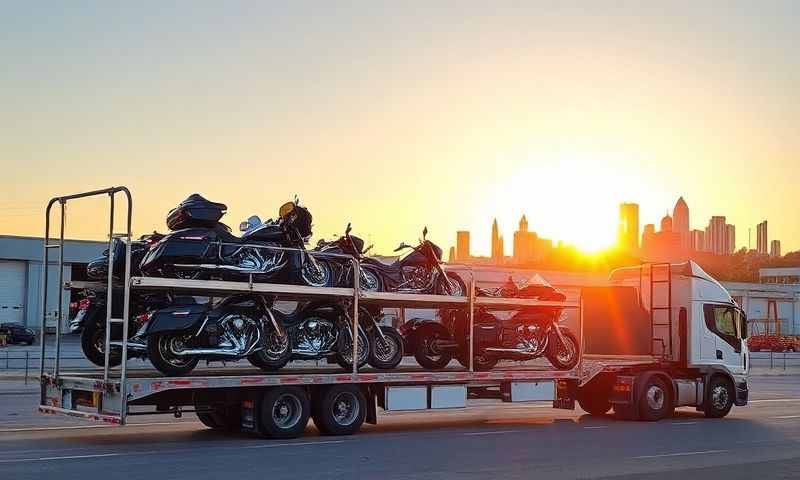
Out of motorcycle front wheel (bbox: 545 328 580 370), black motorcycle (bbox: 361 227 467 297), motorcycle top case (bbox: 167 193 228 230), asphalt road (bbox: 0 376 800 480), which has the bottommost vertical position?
asphalt road (bbox: 0 376 800 480)

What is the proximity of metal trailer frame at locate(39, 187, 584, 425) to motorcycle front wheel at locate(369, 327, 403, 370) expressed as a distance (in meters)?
0.23

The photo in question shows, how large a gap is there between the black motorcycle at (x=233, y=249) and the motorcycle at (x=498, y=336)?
3.51 metres

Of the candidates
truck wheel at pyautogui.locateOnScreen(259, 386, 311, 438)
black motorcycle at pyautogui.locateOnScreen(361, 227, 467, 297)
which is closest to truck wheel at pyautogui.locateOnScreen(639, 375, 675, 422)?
black motorcycle at pyautogui.locateOnScreen(361, 227, 467, 297)

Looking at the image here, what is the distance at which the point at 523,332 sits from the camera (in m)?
20.3

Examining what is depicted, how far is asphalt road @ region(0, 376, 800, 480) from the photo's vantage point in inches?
498

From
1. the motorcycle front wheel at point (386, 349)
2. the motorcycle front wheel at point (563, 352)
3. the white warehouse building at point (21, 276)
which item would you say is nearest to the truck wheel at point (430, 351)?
the motorcycle front wheel at point (386, 349)

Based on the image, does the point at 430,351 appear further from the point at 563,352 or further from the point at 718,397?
the point at 718,397

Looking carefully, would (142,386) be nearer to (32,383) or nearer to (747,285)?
(32,383)

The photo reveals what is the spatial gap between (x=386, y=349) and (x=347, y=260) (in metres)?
1.82

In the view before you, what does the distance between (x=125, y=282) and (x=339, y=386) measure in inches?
161

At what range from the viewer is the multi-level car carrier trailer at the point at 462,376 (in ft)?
50.2

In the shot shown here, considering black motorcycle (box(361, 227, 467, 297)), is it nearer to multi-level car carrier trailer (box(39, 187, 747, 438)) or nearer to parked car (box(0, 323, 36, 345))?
multi-level car carrier trailer (box(39, 187, 747, 438))

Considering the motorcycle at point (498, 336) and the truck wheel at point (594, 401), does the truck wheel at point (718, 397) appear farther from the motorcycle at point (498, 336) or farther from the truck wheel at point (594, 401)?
the motorcycle at point (498, 336)

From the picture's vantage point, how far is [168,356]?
50.2 feet
